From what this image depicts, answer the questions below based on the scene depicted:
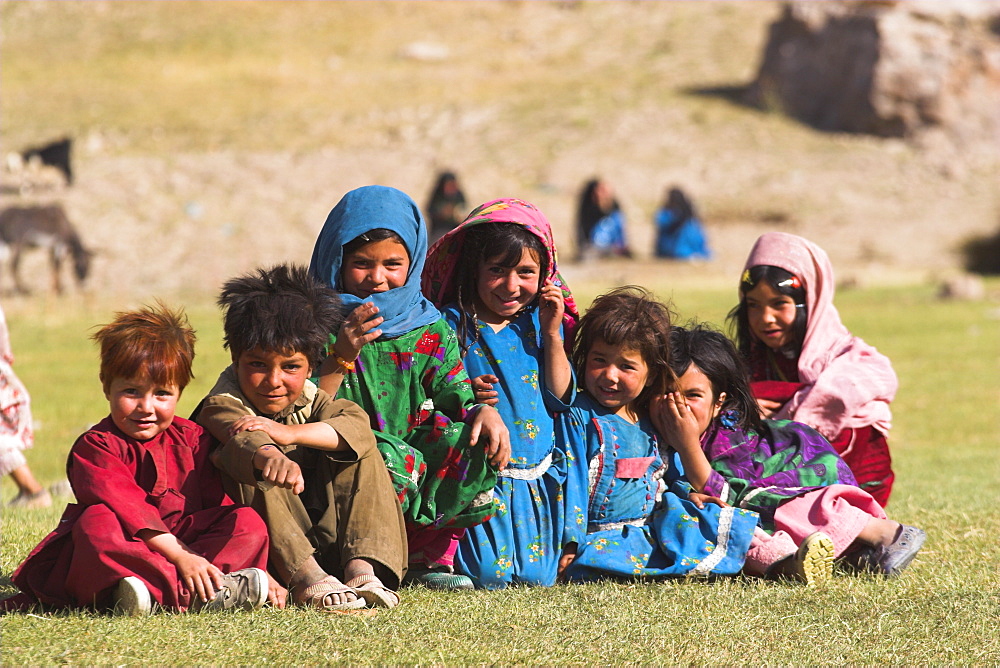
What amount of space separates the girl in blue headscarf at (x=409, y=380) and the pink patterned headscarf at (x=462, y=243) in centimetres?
21

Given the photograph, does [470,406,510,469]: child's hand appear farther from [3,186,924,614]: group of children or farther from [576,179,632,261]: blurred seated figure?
[576,179,632,261]: blurred seated figure

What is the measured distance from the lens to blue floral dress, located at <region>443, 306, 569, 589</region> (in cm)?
396

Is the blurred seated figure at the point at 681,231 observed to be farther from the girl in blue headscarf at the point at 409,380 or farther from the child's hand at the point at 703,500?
the girl in blue headscarf at the point at 409,380

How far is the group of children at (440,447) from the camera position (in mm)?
3459

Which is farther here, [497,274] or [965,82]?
[965,82]

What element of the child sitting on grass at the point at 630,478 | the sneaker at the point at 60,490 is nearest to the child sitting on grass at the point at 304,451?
the child sitting on grass at the point at 630,478

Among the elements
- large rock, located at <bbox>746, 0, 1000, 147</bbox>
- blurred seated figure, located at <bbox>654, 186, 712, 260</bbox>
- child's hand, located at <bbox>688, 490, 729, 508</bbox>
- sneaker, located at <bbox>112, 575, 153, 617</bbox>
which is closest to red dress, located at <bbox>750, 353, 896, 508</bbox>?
child's hand, located at <bbox>688, 490, 729, 508</bbox>

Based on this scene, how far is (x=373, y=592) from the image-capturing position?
3.53 meters

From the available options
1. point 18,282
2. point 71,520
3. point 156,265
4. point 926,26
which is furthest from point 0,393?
point 926,26

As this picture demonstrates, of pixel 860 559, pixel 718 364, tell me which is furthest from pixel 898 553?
pixel 718 364

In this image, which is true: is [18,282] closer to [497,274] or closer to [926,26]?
[497,274]

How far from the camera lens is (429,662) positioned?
121 inches

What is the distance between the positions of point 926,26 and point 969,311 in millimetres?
15484

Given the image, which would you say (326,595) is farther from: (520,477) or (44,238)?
(44,238)
